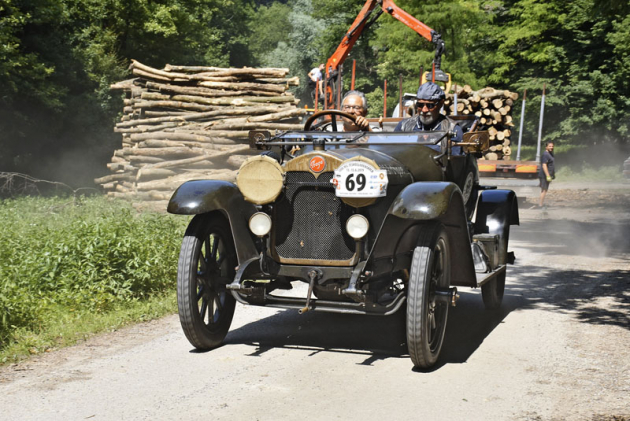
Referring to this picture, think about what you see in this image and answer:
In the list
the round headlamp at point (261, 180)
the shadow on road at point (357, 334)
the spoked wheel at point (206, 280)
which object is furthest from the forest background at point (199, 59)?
the round headlamp at point (261, 180)

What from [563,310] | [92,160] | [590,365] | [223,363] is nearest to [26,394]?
[223,363]

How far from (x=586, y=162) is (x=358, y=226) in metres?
34.3

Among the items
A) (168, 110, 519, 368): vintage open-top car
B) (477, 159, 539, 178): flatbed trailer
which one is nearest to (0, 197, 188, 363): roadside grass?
(168, 110, 519, 368): vintage open-top car

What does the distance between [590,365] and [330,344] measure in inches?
79.6

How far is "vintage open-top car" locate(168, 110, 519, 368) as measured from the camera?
5.70 m

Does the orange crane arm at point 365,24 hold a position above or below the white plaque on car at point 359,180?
above

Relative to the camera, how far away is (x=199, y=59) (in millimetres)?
45531

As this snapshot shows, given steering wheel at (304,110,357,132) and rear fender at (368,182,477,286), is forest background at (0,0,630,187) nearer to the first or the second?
steering wheel at (304,110,357,132)

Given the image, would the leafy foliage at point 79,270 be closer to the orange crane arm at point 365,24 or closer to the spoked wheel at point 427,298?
the spoked wheel at point 427,298

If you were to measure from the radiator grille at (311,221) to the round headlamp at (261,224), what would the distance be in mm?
120

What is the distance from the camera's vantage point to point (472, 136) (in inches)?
263

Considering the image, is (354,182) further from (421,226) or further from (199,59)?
(199,59)

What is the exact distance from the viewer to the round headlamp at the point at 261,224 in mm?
6044

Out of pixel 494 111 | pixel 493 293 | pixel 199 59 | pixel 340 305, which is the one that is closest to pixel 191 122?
pixel 494 111
